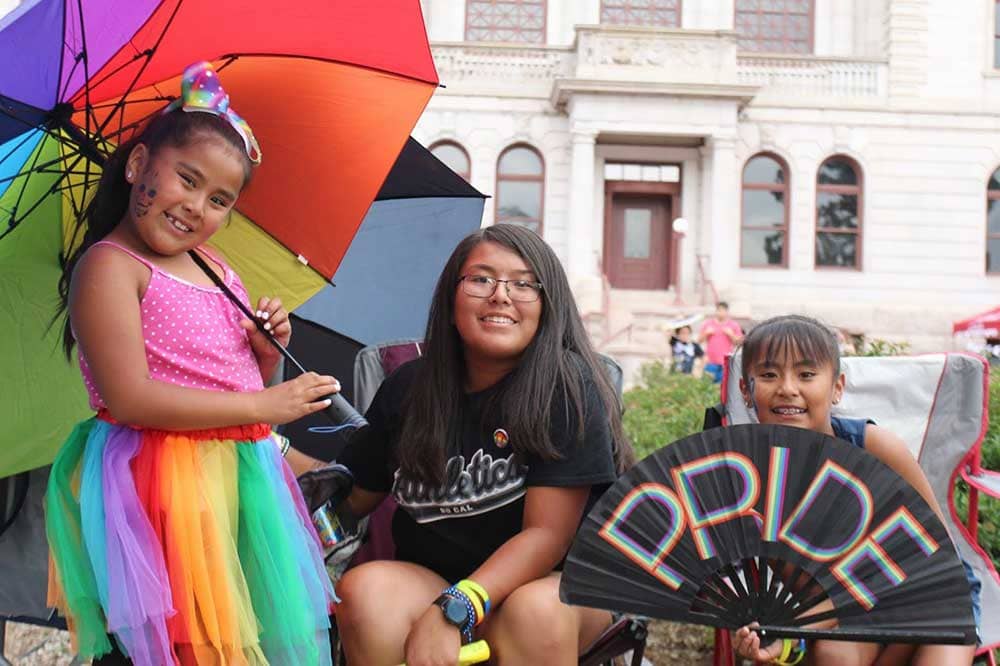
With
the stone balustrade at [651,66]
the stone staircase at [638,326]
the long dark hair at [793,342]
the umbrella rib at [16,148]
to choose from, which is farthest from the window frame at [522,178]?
the umbrella rib at [16,148]

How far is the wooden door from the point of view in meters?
20.8

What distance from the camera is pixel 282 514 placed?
2.01 meters

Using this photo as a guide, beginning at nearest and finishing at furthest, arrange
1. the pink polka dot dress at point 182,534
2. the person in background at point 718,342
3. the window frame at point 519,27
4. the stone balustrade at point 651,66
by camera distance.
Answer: the pink polka dot dress at point 182,534
the person in background at point 718,342
the stone balustrade at point 651,66
the window frame at point 519,27

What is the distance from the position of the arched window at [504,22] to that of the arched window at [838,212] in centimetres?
688

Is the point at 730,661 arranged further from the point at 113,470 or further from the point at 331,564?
the point at 113,470

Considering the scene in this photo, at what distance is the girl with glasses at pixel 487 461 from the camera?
2059 millimetres

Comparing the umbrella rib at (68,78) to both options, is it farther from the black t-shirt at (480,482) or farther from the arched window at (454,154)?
the arched window at (454,154)

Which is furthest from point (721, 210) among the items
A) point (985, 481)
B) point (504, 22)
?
point (985, 481)

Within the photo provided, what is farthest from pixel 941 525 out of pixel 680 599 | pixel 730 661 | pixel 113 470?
pixel 113 470

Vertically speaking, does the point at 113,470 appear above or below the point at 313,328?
below

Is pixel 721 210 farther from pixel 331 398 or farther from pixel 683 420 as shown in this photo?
pixel 331 398

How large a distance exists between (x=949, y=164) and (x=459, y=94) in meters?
10.1

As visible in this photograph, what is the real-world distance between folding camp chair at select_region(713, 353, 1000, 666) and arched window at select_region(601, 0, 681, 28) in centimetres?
1931

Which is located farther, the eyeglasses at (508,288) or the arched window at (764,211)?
the arched window at (764,211)
